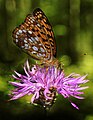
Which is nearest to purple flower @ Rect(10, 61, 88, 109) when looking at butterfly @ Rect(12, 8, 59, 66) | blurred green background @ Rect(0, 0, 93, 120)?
butterfly @ Rect(12, 8, 59, 66)

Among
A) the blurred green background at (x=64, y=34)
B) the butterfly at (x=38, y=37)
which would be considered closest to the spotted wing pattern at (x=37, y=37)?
the butterfly at (x=38, y=37)

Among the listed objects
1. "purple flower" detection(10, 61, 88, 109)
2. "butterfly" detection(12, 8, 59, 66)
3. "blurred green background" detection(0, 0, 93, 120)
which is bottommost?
"purple flower" detection(10, 61, 88, 109)

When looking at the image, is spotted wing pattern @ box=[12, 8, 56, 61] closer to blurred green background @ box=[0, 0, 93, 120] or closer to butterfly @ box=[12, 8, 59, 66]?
butterfly @ box=[12, 8, 59, 66]

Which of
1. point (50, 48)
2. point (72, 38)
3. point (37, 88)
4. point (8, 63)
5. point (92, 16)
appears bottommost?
point (37, 88)

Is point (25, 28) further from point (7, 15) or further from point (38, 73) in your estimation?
point (7, 15)

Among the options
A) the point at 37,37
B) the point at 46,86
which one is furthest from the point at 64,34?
the point at 46,86

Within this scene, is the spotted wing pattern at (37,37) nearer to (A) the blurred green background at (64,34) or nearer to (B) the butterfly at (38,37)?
(B) the butterfly at (38,37)

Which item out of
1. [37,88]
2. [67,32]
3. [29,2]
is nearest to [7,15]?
[29,2]
